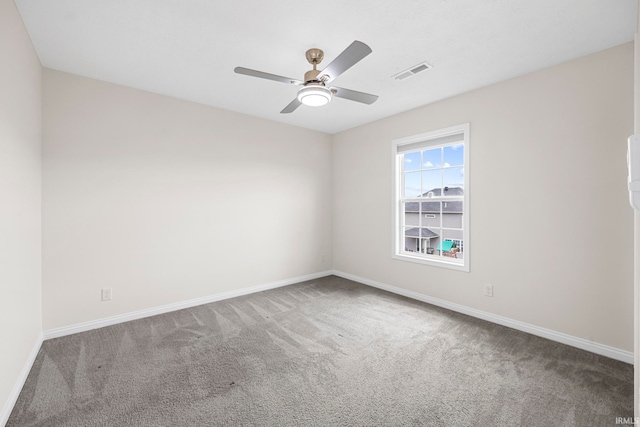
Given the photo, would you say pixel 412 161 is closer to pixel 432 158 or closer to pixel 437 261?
pixel 432 158

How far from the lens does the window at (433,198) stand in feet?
11.3

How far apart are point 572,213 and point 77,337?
15.9 ft

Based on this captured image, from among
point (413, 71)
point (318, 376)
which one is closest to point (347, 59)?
point (413, 71)

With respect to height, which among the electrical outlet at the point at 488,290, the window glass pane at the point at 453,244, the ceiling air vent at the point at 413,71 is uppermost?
the ceiling air vent at the point at 413,71

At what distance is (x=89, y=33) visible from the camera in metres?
2.19

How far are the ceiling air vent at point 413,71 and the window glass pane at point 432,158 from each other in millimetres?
1249

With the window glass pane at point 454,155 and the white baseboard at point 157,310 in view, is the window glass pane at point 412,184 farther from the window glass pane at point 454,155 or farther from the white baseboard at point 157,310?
the white baseboard at point 157,310

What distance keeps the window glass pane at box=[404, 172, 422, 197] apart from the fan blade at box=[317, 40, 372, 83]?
90.9 inches

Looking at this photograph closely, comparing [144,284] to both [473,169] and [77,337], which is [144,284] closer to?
[77,337]

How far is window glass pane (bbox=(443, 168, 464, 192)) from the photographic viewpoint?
3505 millimetres

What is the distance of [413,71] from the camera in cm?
275

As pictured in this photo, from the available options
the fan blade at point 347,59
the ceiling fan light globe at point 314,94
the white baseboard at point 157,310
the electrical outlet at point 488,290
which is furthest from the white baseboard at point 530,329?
the fan blade at point 347,59

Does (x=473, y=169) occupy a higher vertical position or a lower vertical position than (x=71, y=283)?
higher

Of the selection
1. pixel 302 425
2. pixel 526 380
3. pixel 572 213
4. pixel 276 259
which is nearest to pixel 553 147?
pixel 572 213
